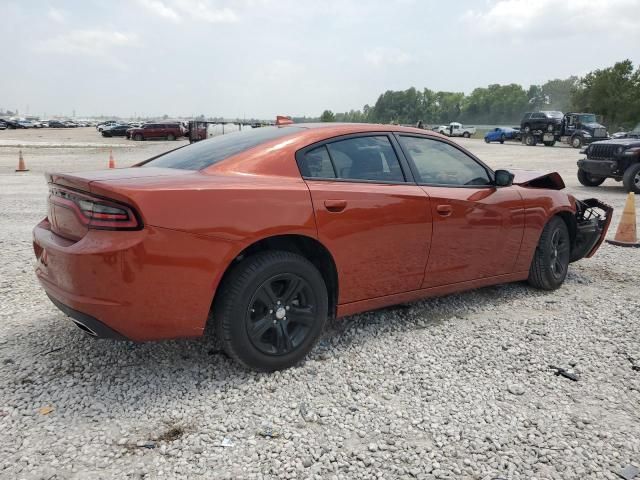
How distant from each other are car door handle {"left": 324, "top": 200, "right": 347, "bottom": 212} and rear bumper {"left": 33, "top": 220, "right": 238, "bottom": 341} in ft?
2.30

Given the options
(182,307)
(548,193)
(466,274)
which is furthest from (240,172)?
(548,193)

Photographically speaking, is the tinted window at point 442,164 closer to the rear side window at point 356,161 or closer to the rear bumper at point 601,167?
the rear side window at point 356,161

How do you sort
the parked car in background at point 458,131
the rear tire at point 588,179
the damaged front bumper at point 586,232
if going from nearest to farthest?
the damaged front bumper at point 586,232 < the rear tire at point 588,179 < the parked car in background at point 458,131

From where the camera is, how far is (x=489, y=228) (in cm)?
420

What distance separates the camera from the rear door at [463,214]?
12.7 ft

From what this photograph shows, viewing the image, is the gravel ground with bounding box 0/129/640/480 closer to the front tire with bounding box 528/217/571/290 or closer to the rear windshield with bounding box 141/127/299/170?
the front tire with bounding box 528/217/571/290

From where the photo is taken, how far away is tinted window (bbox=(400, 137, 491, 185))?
3.92m

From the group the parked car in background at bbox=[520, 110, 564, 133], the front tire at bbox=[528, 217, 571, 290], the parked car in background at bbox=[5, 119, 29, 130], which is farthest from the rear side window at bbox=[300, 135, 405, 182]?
the parked car in background at bbox=[5, 119, 29, 130]

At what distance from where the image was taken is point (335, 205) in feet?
10.8

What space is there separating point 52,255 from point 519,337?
3.14m

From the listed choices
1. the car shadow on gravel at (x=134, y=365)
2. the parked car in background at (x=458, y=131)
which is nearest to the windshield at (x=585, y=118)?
the parked car in background at (x=458, y=131)

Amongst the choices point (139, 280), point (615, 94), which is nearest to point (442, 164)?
point (139, 280)

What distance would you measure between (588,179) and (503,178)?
11.6 meters

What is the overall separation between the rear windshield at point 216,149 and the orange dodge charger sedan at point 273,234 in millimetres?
20
